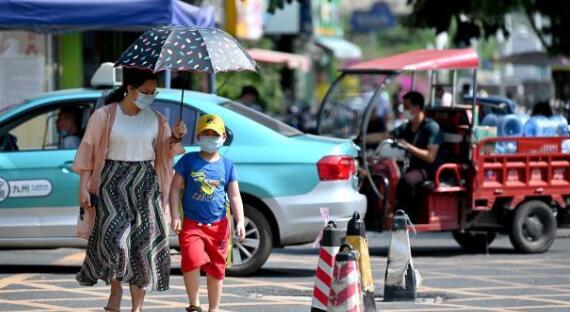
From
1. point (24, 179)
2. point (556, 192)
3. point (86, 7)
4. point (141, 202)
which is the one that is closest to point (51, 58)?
point (86, 7)

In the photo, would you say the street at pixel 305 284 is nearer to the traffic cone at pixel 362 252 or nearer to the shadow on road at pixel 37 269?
the shadow on road at pixel 37 269

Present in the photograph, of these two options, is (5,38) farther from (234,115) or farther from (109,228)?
(109,228)

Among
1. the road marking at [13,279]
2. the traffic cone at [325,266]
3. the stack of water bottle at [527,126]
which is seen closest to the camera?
the traffic cone at [325,266]

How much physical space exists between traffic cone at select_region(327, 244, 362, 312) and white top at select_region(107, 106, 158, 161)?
1.38 metres

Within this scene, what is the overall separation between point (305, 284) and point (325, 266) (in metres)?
2.82

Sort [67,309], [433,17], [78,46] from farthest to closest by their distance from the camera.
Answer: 1. [433,17]
2. [78,46]
3. [67,309]

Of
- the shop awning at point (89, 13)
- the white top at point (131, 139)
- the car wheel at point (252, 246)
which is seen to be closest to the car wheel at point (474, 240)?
the car wheel at point (252, 246)

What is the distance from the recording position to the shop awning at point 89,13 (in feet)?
49.0

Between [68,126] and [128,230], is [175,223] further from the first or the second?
[68,126]

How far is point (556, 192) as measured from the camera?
1409cm

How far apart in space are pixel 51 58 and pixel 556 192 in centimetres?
652

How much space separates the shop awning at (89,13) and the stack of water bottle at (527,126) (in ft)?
11.9

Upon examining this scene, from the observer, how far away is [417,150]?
13.6 metres

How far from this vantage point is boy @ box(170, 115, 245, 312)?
29.3 ft
